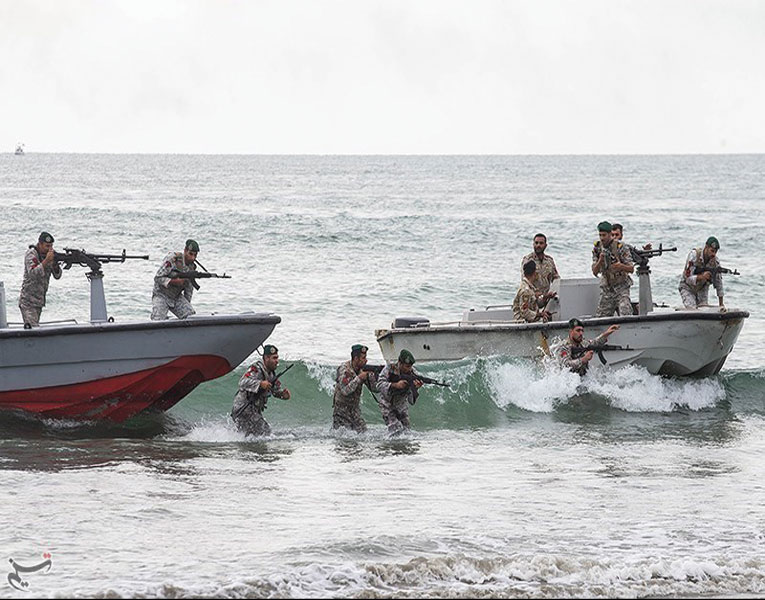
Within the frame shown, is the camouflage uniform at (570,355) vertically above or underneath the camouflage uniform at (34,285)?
underneath

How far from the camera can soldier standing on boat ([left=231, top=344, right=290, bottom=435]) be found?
13.3 metres

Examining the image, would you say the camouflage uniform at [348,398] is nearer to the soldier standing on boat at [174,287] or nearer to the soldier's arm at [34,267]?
the soldier standing on boat at [174,287]

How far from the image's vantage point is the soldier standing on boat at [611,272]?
15453 millimetres

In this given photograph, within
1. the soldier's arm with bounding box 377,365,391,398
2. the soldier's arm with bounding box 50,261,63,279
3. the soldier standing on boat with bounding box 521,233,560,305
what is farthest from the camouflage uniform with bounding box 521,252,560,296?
the soldier's arm with bounding box 50,261,63,279

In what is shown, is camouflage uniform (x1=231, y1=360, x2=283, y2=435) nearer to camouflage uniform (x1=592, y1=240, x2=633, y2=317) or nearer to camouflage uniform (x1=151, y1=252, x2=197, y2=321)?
camouflage uniform (x1=151, y1=252, x2=197, y2=321)

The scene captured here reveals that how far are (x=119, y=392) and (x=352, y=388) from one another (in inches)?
94.0

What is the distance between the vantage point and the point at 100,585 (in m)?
8.26

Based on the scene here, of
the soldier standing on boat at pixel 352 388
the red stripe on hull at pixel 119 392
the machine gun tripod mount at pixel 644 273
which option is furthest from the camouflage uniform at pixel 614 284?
the red stripe on hull at pixel 119 392

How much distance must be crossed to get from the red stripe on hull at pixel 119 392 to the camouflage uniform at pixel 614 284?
4589 millimetres

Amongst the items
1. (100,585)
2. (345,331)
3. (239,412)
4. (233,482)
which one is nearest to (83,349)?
(239,412)

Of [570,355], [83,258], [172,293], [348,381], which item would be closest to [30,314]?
[83,258]

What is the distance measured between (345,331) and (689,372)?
859 cm

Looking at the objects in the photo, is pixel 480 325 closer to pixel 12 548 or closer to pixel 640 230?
pixel 12 548

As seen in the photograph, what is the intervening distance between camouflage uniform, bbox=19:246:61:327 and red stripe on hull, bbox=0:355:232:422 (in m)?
0.78
